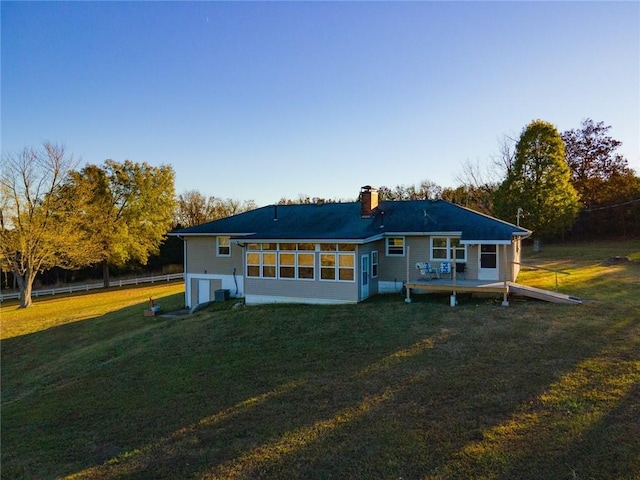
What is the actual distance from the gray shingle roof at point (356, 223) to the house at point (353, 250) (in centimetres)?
5

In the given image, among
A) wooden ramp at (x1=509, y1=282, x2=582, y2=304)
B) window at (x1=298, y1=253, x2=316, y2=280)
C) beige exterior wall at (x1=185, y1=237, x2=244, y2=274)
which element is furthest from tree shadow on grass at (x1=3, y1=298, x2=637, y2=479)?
beige exterior wall at (x1=185, y1=237, x2=244, y2=274)

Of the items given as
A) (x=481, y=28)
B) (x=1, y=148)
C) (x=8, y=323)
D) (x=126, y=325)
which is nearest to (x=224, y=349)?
(x=126, y=325)

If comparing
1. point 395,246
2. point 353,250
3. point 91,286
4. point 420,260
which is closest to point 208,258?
point 353,250

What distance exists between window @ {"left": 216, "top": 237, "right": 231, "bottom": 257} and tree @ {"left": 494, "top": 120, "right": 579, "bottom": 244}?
2237cm

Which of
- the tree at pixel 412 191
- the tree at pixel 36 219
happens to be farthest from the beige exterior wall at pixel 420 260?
the tree at pixel 412 191

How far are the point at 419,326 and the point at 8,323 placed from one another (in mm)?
23242

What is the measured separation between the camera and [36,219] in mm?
29047

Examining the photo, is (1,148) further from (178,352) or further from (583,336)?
(583,336)

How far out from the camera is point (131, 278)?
41.1 metres

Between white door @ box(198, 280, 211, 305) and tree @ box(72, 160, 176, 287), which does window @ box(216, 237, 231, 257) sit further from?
tree @ box(72, 160, 176, 287)

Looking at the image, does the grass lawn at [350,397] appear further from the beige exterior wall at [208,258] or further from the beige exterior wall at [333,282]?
the beige exterior wall at [208,258]

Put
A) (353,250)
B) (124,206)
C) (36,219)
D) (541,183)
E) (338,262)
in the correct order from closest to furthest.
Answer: (353,250)
(338,262)
(36,219)
(541,183)
(124,206)

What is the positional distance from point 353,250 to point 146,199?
93.1 feet

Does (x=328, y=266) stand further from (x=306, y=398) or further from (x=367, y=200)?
(x=306, y=398)
